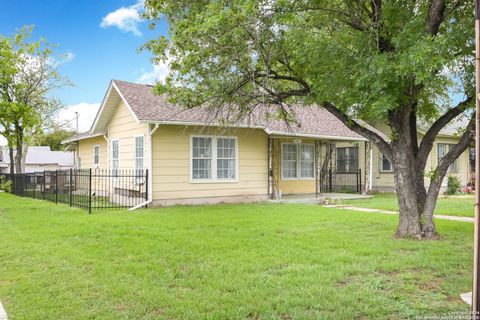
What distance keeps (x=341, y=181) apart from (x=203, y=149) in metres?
10.7

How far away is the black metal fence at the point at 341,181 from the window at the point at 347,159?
450 millimetres

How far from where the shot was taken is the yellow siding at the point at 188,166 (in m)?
13.7

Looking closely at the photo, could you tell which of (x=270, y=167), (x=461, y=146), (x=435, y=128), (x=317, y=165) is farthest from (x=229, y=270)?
(x=317, y=165)

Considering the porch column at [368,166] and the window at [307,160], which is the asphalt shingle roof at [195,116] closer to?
the window at [307,160]

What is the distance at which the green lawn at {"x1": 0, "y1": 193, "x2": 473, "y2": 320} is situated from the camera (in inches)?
165

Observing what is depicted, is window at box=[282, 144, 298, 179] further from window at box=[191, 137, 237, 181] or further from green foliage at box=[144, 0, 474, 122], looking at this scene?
green foliage at box=[144, 0, 474, 122]

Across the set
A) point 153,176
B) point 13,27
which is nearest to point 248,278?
point 153,176

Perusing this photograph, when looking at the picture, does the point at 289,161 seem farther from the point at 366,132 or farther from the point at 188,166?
the point at 366,132

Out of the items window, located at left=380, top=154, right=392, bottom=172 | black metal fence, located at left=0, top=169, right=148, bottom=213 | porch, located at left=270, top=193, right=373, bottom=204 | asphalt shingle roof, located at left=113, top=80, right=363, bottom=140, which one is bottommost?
porch, located at left=270, top=193, right=373, bottom=204

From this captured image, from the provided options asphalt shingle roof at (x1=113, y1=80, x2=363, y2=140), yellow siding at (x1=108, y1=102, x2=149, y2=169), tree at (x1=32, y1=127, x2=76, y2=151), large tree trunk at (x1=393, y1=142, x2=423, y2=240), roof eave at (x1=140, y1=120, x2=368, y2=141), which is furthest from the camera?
tree at (x1=32, y1=127, x2=76, y2=151)

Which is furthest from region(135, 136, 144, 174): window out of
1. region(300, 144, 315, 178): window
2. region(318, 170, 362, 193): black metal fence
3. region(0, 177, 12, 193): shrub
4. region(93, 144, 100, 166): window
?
region(318, 170, 362, 193): black metal fence

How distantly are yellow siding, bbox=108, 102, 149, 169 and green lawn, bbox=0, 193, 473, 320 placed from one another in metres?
5.55

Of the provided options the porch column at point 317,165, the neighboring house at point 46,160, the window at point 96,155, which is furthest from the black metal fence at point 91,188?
the neighboring house at point 46,160

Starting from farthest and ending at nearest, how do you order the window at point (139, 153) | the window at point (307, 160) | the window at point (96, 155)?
the window at point (96, 155) → the window at point (307, 160) → the window at point (139, 153)
